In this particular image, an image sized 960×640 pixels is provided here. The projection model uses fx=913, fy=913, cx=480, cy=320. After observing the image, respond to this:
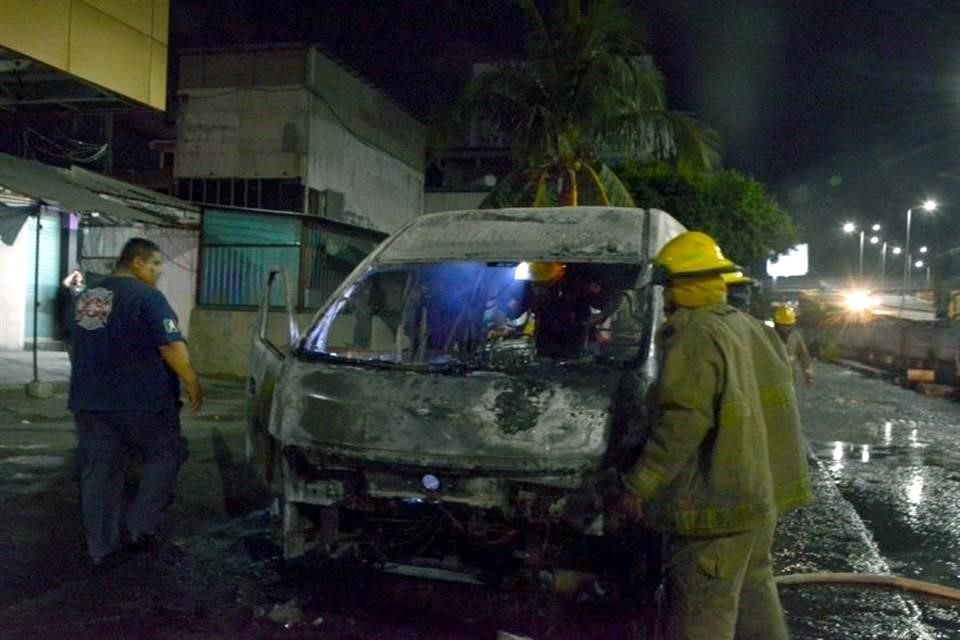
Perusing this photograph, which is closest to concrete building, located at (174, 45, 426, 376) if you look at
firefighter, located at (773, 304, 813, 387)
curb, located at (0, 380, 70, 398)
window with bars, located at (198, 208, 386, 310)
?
window with bars, located at (198, 208, 386, 310)

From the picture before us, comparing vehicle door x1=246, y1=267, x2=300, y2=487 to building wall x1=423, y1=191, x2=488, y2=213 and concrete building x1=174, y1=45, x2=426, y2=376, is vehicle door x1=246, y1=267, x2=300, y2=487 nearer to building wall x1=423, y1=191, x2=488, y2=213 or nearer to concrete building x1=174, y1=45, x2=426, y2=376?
concrete building x1=174, y1=45, x2=426, y2=376

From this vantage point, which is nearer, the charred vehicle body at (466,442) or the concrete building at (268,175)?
the charred vehicle body at (466,442)

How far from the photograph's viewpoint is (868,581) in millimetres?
4902

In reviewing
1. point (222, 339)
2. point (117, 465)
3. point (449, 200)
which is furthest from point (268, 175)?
point (117, 465)

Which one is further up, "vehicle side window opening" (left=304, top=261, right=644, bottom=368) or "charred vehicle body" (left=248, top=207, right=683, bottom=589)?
"vehicle side window opening" (left=304, top=261, right=644, bottom=368)

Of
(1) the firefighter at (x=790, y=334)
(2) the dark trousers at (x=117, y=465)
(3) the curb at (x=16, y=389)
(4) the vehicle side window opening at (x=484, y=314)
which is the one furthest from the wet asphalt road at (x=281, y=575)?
(3) the curb at (x=16, y=389)

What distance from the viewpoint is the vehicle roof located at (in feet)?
16.0

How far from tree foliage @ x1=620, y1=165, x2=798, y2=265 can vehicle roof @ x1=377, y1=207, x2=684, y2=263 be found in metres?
20.3

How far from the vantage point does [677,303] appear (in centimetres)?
300

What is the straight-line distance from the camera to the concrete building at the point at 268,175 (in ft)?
49.9

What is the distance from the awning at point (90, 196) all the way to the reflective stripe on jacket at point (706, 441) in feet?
28.6

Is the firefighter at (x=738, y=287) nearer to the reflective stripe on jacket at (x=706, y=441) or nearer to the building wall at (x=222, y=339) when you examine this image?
the reflective stripe on jacket at (x=706, y=441)

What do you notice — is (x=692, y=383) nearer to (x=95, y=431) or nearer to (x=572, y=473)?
(x=572, y=473)

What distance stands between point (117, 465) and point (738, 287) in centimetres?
341
